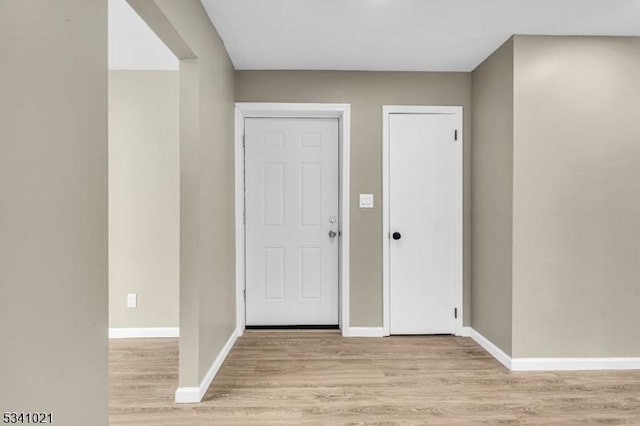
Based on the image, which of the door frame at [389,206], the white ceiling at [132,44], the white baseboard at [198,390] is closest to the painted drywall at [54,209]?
the white baseboard at [198,390]

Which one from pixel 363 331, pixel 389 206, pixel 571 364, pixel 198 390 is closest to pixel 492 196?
pixel 389 206

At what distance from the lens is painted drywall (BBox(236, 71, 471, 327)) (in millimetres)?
3414

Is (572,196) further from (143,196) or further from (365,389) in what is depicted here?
(143,196)

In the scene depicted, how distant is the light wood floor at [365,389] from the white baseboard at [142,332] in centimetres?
20

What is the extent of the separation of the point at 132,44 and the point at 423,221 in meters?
2.84

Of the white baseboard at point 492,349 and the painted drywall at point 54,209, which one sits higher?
the painted drywall at point 54,209

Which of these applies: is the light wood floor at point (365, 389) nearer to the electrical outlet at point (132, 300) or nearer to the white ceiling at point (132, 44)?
the electrical outlet at point (132, 300)

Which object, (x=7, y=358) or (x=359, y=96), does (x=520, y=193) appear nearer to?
(x=359, y=96)

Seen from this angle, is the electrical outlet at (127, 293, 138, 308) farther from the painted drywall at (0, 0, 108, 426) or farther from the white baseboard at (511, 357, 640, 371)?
the white baseboard at (511, 357, 640, 371)

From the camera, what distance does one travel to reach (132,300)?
133 inches

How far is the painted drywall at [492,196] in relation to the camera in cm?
280

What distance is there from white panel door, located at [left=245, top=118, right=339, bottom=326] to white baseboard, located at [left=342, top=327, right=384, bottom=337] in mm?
255

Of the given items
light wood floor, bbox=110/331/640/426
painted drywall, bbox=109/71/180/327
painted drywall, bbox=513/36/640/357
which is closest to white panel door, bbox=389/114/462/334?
light wood floor, bbox=110/331/640/426

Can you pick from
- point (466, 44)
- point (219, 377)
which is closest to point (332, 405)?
point (219, 377)
